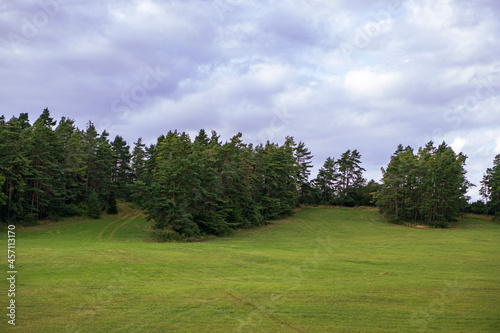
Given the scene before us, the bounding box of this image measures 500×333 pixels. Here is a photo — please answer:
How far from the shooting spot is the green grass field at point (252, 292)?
48.9 feet

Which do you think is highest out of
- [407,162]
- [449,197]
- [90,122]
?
[90,122]

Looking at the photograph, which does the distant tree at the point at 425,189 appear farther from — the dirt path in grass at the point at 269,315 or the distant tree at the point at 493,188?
the dirt path in grass at the point at 269,315

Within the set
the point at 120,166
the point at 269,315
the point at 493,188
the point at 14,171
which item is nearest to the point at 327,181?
the point at 493,188

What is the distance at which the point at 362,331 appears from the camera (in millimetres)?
14352

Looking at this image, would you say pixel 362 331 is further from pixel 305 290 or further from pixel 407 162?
pixel 407 162

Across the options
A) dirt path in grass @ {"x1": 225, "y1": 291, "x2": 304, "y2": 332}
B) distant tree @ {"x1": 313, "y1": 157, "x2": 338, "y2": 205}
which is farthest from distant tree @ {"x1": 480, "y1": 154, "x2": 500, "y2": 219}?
dirt path in grass @ {"x1": 225, "y1": 291, "x2": 304, "y2": 332}

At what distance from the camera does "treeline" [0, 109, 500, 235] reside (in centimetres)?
5441

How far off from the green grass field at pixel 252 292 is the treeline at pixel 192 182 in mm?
20171

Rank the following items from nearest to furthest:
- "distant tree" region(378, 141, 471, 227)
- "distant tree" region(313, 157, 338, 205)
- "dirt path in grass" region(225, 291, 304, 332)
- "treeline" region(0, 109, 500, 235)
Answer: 1. "dirt path in grass" region(225, 291, 304, 332)
2. "treeline" region(0, 109, 500, 235)
3. "distant tree" region(378, 141, 471, 227)
4. "distant tree" region(313, 157, 338, 205)

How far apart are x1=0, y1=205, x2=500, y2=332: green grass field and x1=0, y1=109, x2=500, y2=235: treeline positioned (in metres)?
20.2

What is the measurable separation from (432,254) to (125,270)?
96.3 feet

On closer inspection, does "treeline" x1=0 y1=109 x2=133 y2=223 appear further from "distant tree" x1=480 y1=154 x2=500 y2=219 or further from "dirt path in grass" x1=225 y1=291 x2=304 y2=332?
"distant tree" x1=480 y1=154 x2=500 y2=219

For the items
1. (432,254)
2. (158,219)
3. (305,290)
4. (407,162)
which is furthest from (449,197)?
(305,290)

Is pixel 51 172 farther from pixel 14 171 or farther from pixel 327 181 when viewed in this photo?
pixel 327 181
